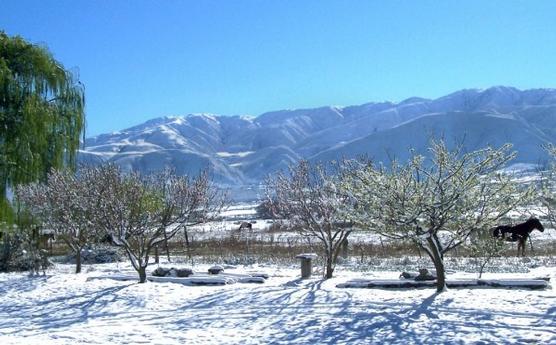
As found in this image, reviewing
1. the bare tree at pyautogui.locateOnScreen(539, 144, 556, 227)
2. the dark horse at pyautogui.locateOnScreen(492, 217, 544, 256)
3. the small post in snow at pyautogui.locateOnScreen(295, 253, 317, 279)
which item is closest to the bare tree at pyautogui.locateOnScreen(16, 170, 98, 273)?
the small post in snow at pyautogui.locateOnScreen(295, 253, 317, 279)

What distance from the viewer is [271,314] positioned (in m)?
11.3

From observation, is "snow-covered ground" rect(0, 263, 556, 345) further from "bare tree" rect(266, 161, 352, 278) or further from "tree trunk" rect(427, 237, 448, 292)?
"bare tree" rect(266, 161, 352, 278)

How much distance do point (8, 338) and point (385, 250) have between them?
16992mm

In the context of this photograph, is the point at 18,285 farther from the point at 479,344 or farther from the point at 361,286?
the point at 479,344

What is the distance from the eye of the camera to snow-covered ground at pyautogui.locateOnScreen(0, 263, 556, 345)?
9695mm

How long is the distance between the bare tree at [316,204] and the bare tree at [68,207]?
17.1 ft

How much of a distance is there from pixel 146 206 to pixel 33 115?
7522 millimetres

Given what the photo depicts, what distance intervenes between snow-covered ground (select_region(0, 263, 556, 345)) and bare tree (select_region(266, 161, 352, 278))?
4.65 feet

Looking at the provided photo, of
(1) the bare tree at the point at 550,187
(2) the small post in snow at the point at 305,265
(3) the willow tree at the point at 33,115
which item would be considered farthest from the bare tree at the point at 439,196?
(3) the willow tree at the point at 33,115

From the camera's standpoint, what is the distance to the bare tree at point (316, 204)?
52.6ft

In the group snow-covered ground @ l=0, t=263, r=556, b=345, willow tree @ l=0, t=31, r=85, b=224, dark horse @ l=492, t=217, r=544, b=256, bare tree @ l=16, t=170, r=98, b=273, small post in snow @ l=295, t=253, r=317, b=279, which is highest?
willow tree @ l=0, t=31, r=85, b=224

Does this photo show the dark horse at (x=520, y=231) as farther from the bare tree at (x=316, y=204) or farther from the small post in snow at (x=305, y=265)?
the small post in snow at (x=305, y=265)

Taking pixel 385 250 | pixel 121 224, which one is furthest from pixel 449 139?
pixel 121 224

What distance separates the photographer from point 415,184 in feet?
39.8
